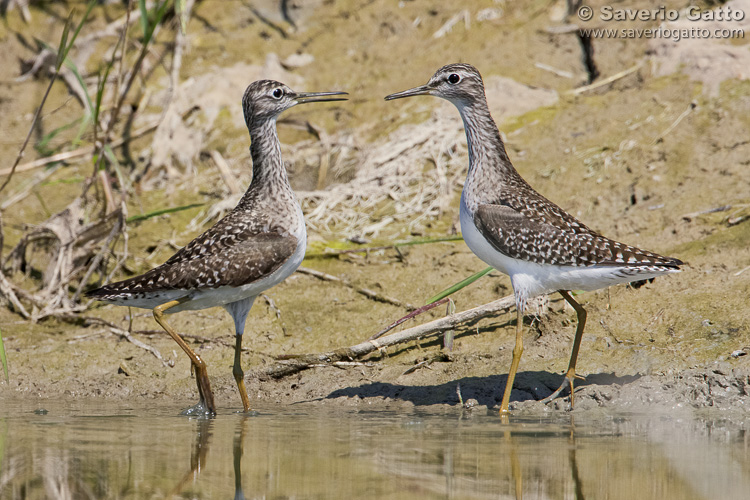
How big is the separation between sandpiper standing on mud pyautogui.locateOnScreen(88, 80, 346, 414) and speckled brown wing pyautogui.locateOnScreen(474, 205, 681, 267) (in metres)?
1.76

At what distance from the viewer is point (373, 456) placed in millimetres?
5312

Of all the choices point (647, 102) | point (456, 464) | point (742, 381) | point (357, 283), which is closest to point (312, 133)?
point (357, 283)

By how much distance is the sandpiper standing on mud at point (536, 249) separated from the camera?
288 inches

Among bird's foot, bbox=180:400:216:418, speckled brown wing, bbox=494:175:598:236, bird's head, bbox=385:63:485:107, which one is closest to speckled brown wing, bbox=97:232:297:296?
bird's foot, bbox=180:400:216:418

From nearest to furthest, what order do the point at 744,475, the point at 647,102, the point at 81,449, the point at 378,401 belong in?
the point at 744,475, the point at 81,449, the point at 378,401, the point at 647,102

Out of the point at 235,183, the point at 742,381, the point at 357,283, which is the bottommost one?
the point at 742,381

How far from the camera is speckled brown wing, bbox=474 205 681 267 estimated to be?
7.32m

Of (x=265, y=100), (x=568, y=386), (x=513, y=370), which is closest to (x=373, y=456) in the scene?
(x=513, y=370)

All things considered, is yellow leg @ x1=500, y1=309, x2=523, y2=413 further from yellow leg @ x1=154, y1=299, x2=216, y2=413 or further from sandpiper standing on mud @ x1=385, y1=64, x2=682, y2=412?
yellow leg @ x1=154, y1=299, x2=216, y2=413

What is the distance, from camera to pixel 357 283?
9781 millimetres

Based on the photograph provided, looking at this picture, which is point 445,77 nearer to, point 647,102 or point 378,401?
point 378,401

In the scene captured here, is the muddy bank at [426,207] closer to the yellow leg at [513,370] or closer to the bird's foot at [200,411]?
the yellow leg at [513,370]

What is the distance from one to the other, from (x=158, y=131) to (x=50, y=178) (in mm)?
1775

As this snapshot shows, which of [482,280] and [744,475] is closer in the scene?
[744,475]
